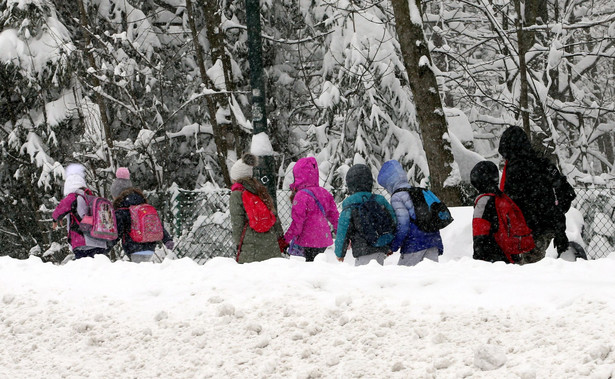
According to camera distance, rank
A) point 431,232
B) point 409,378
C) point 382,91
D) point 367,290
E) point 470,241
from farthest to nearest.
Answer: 1. point 382,91
2. point 470,241
3. point 431,232
4. point 367,290
5. point 409,378

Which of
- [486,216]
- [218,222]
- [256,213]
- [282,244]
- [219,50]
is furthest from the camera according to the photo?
[219,50]

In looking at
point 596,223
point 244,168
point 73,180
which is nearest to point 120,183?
point 73,180

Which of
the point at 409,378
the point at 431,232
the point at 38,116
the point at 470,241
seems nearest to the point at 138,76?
the point at 38,116

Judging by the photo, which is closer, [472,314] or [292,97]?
[472,314]

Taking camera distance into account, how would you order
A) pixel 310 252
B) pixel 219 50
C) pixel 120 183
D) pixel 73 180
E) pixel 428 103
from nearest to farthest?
pixel 310 252 < pixel 73 180 < pixel 120 183 < pixel 428 103 < pixel 219 50

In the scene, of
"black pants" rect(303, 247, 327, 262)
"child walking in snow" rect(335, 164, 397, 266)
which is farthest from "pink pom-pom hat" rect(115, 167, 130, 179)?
"child walking in snow" rect(335, 164, 397, 266)

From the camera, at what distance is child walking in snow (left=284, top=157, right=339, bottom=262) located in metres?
6.14

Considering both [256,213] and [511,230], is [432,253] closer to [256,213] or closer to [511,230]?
[511,230]

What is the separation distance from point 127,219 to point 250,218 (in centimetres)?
166

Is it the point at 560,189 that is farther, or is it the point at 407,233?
the point at 407,233

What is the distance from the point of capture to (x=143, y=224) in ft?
22.5

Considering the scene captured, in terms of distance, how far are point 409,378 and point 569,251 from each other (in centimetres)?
329

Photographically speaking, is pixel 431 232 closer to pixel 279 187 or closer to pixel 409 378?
pixel 409 378

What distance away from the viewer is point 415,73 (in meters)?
8.20
